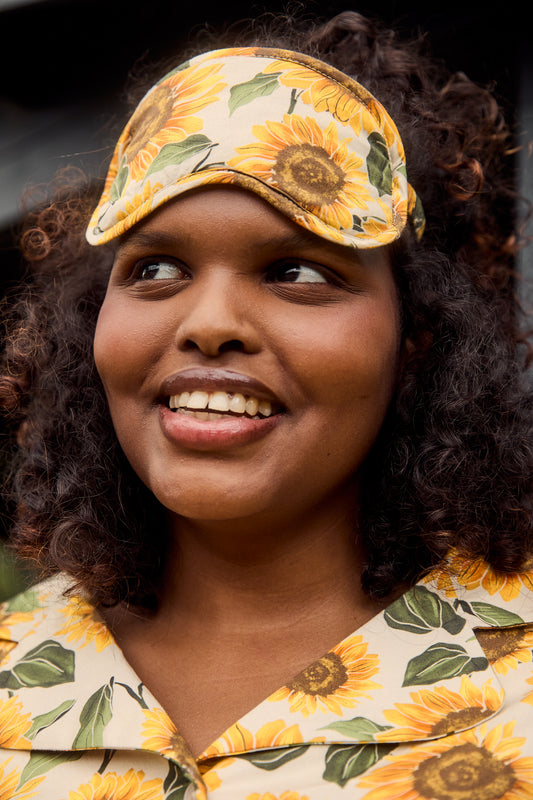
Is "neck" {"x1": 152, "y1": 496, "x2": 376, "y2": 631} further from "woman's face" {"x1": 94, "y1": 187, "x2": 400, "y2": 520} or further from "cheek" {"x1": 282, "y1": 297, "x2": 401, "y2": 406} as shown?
"cheek" {"x1": 282, "y1": 297, "x2": 401, "y2": 406}

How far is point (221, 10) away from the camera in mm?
2660

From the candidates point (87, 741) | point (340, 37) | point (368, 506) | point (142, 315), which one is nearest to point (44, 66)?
point (340, 37)

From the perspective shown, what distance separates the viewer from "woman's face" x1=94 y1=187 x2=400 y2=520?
160 cm

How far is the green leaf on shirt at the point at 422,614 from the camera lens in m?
1.65

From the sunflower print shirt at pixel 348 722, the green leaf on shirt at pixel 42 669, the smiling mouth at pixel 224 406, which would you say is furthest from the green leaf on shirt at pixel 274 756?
the smiling mouth at pixel 224 406

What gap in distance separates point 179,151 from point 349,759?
1.09m

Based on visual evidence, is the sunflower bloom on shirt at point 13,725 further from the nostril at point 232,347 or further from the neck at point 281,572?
the nostril at point 232,347

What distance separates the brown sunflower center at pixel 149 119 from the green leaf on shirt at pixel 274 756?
112 centimetres

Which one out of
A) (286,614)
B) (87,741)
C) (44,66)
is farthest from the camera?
(44,66)

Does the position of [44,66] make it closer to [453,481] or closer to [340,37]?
[340,37]

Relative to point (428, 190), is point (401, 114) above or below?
above

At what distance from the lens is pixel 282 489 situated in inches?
63.8

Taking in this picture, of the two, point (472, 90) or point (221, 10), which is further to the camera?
point (221, 10)

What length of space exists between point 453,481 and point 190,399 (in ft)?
1.80
